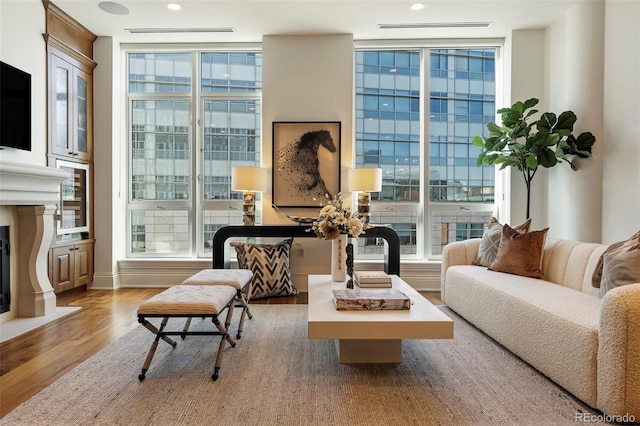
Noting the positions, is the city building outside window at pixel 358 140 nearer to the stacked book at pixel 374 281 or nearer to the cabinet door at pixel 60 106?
the cabinet door at pixel 60 106

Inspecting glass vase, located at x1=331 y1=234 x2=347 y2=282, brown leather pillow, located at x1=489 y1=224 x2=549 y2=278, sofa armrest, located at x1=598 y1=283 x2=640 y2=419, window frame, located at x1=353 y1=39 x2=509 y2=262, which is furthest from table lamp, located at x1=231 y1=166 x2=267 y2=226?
sofa armrest, located at x1=598 y1=283 x2=640 y2=419

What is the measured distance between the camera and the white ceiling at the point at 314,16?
12.0ft

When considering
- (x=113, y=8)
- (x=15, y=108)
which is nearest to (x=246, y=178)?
(x=15, y=108)

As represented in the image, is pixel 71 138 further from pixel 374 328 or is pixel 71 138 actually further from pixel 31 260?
pixel 374 328

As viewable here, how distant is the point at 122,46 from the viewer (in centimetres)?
448

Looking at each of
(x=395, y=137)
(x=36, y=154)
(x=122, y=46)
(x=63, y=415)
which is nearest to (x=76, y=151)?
(x=36, y=154)

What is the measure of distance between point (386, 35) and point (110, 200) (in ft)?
12.1

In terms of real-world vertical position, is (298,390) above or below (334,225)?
below

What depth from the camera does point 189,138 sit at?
4562mm

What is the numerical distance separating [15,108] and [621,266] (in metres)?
4.42

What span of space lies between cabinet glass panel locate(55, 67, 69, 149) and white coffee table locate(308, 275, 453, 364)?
3201 mm

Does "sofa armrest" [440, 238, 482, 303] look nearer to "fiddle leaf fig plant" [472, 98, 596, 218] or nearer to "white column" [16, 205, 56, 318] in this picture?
"fiddle leaf fig plant" [472, 98, 596, 218]

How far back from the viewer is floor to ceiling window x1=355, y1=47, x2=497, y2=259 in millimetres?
4512

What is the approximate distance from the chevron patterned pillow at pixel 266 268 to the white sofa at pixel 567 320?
169 cm
